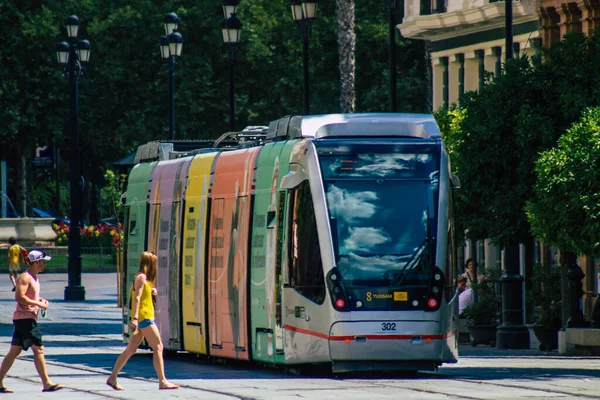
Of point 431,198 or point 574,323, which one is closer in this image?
point 431,198

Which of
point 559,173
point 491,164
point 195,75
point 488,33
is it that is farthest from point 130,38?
point 559,173

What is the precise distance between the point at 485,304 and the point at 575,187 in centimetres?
702

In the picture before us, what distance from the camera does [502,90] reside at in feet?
102

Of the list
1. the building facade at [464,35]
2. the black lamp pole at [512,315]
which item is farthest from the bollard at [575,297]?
the building facade at [464,35]

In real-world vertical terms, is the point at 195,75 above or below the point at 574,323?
above

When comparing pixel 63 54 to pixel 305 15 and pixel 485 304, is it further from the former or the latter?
pixel 485 304

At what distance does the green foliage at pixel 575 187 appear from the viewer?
25422 millimetres

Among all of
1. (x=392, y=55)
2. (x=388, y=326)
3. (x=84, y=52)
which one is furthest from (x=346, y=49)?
(x=388, y=326)

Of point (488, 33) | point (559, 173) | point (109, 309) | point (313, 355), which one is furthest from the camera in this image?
point (488, 33)

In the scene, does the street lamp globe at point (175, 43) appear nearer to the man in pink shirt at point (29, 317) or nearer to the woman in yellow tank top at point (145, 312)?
the man in pink shirt at point (29, 317)

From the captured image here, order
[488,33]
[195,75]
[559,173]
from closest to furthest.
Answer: [559,173], [488,33], [195,75]

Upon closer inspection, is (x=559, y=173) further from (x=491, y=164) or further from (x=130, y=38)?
(x=130, y=38)

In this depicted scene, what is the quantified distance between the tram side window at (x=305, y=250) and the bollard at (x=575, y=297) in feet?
27.5

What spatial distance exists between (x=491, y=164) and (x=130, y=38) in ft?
145
